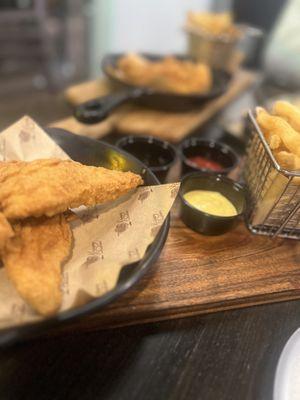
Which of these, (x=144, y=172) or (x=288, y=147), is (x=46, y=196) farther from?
(x=288, y=147)

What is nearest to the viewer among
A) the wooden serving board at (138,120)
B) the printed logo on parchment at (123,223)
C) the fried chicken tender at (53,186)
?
the fried chicken tender at (53,186)

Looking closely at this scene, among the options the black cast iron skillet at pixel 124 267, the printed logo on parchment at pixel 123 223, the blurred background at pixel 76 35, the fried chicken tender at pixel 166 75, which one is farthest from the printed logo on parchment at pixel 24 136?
the blurred background at pixel 76 35

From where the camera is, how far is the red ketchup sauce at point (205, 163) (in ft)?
4.90

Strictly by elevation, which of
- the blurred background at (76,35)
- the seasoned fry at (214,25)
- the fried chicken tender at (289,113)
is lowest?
the blurred background at (76,35)

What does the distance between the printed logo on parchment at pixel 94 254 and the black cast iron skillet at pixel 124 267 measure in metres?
0.08

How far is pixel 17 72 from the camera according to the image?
423 cm

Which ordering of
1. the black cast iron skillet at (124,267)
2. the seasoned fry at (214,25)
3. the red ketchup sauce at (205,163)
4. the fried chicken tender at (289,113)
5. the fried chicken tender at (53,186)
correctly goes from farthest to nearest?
the seasoned fry at (214,25) → the red ketchup sauce at (205,163) → the fried chicken tender at (289,113) → the fried chicken tender at (53,186) → the black cast iron skillet at (124,267)

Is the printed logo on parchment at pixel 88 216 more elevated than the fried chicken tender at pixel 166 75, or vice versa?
the fried chicken tender at pixel 166 75

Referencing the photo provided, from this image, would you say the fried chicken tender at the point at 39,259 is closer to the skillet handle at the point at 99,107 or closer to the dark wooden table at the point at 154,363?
the dark wooden table at the point at 154,363

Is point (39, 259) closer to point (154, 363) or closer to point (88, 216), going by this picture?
A: point (88, 216)

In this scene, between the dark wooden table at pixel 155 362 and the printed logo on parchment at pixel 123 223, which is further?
the printed logo on parchment at pixel 123 223

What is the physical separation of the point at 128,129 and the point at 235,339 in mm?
1167

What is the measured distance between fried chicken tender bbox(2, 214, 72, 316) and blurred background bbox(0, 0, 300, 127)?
276cm

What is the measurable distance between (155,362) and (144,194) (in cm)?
46
